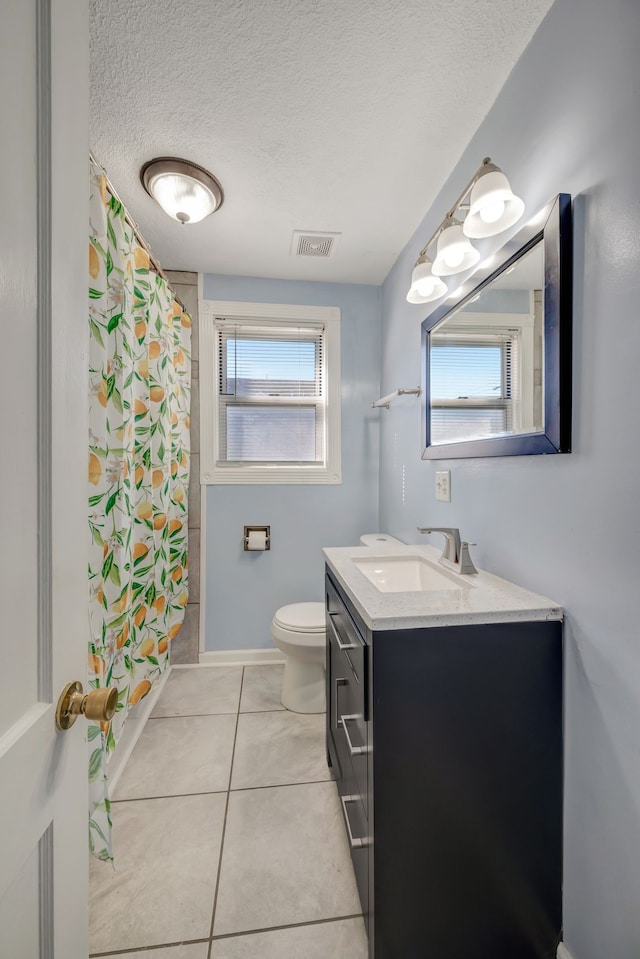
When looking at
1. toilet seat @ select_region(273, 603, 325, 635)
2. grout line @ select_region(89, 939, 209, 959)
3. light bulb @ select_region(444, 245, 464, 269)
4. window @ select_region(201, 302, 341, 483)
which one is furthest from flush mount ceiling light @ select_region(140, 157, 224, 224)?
grout line @ select_region(89, 939, 209, 959)

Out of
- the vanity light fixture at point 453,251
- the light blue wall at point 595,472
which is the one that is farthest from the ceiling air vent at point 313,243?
the light blue wall at point 595,472

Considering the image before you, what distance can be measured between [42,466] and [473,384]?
1342 mm

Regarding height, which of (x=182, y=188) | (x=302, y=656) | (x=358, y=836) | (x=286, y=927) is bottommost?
(x=286, y=927)

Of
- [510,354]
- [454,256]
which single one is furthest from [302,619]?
[454,256]

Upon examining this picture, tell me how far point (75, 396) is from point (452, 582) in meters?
1.18

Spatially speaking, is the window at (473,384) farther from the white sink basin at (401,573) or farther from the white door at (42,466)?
the white door at (42,466)

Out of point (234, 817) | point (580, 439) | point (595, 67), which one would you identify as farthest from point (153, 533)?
point (595, 67)

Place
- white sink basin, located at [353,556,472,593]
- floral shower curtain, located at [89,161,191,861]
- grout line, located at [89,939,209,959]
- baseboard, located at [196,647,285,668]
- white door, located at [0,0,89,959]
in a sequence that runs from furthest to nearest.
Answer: baseboard, located at [196,647,285,668]
white sink basin, located at [353,556,472,593]
floral shower curtain, located at [89,161,191,861]
grout line, located at [89,939,209,959]
white door, located at [0,0,89,959]

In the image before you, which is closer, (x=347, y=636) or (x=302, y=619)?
(x=347, y=636)

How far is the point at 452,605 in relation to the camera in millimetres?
1017

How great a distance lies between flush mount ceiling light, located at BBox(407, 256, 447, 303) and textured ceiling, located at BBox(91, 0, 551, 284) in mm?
432

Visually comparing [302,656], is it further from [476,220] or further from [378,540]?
[476,220]

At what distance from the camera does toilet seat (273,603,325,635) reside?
1.96 metres

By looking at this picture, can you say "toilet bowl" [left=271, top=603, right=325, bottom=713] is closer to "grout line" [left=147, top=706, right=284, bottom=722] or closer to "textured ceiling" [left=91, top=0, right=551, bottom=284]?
"grout line" [left=147, top=706, right=284, bottom=722]
